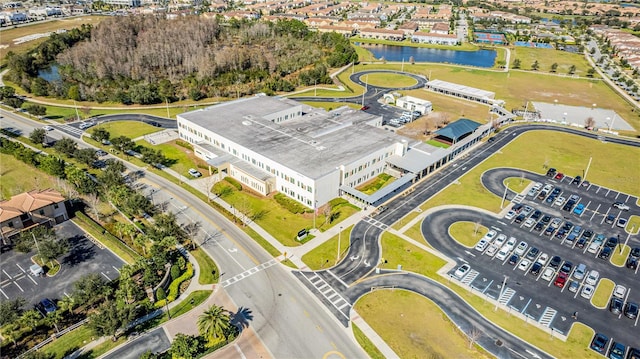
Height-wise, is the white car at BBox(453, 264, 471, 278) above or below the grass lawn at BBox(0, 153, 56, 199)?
below

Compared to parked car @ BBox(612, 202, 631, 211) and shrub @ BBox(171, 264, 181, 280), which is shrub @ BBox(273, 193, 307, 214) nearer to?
shrub @ BBox(171, 264, 181, 280)

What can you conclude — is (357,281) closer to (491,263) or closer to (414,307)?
(414,307)

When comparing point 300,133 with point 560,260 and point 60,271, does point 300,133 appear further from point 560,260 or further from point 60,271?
point 560,260

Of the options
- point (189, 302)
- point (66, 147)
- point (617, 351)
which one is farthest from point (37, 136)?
point (617, 351)

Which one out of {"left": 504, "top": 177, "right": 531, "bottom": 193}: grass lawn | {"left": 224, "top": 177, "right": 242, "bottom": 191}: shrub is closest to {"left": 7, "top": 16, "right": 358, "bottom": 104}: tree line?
{"left": 224, "top": 177, "right": 242, "bottom": 191}: shrub

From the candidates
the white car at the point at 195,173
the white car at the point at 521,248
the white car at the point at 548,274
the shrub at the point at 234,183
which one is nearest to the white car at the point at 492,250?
the white car at the point at 521,248

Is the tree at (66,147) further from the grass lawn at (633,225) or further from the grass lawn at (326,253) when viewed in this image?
the grass lawn at (633,225)

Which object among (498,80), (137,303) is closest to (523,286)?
(137,303)
